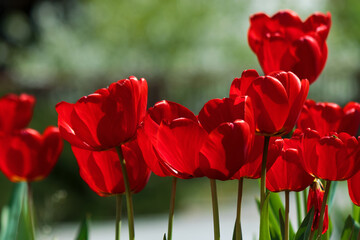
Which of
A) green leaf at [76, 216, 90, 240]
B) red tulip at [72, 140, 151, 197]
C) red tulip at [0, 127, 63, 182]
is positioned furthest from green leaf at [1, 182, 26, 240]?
red tulip at [72, 140, 151, 197]

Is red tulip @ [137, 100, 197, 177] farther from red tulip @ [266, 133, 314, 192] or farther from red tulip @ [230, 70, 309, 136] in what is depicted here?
red tulip @ [266, 133, 314, 192]

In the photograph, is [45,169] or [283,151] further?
[45,169]

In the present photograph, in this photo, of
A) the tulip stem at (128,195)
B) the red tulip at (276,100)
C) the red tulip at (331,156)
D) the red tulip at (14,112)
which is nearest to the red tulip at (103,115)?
the tulip stem at (128,195)

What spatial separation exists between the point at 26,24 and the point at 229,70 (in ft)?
20.4

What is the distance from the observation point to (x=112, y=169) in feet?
3.56

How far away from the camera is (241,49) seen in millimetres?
18219

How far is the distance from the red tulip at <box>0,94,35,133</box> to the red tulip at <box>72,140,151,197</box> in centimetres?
82

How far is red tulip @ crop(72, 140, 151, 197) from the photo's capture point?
41.8 inches

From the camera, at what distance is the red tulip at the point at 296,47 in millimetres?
1223

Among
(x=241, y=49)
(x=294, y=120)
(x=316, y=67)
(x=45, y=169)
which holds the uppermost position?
(x=241, y=49)

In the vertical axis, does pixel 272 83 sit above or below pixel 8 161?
above

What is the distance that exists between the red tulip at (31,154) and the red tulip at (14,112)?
20 cm

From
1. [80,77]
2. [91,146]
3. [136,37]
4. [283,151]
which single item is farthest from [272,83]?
[136,37]

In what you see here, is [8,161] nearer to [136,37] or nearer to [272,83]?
[272,83]
